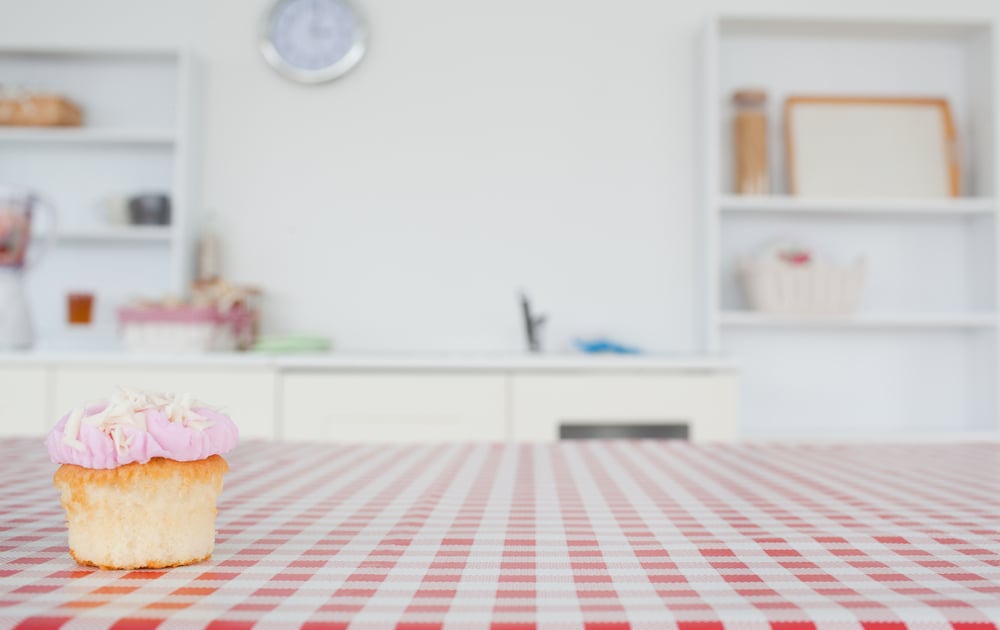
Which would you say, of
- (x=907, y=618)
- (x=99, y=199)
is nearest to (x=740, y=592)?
(x=907, y=618)

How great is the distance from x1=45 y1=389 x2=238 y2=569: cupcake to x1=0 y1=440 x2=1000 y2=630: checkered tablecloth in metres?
0.02

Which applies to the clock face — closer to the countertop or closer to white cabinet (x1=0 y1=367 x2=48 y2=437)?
the countertop

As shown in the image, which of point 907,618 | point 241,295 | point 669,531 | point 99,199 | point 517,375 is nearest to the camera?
point 907,618

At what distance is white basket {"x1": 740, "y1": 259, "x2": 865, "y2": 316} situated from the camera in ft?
9.79

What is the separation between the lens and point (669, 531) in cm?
67

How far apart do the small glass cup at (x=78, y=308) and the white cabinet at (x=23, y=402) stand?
425 mm

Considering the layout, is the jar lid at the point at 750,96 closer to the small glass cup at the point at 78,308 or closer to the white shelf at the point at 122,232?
the white shelf at the point at 122,232

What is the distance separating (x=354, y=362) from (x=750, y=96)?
1663 millimetres

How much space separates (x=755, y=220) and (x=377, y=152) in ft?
4.63

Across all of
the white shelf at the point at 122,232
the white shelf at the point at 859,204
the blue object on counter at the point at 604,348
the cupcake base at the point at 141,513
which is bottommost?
the cupcake base at the point at 141,513

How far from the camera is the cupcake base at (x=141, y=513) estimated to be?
56 cm

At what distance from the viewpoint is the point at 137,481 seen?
583 mm

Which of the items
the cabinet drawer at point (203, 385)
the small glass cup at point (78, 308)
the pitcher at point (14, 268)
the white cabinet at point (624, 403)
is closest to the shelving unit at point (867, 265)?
the white cabinet at point (624, 403)

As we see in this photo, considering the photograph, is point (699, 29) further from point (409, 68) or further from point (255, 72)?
point (255, 72)
